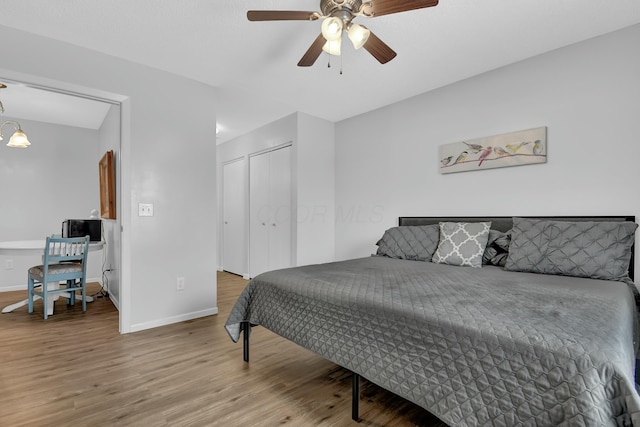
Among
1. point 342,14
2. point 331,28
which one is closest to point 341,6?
point 342,14

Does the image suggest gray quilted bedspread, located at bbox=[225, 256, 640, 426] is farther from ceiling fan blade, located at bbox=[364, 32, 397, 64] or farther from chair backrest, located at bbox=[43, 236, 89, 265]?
chair backrest, located at bbox=[43, 236, 89, 265]

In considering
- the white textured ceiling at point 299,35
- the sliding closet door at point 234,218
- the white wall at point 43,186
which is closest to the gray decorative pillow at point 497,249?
the white textured ceiling at point 299,35

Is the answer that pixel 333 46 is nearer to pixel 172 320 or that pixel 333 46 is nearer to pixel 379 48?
pixel 379 48

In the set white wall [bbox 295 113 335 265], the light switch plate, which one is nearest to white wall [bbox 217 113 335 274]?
white wall [bbox 295 113 335 265]

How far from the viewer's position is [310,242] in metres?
4.08

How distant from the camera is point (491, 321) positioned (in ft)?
3.74

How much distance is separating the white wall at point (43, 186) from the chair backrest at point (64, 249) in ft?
5.30

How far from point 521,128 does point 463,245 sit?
113 cm

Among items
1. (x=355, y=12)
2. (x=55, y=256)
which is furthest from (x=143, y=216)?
(x=355, y=12)

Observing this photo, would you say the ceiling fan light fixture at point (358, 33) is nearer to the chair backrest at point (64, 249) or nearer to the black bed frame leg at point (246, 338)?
the black bed frame leg at point (246, 338)

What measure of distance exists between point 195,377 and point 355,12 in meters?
2.43

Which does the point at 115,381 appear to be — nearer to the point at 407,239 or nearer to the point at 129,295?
the point at 129,295

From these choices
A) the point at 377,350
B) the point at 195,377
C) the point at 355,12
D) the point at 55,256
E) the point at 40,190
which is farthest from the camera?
the point at 40,190

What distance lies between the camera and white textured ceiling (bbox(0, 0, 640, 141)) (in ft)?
6.54
